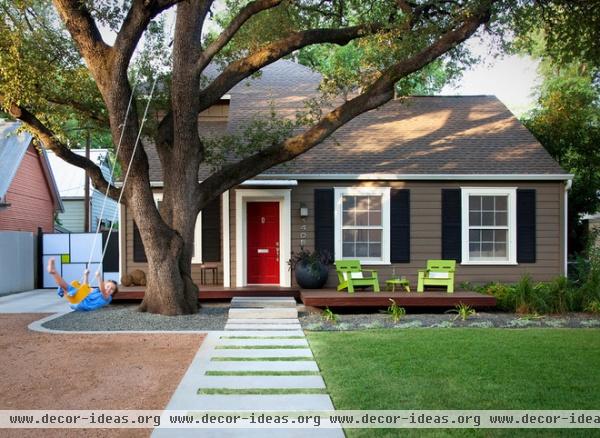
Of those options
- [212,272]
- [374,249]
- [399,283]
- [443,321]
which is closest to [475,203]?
[374,249]

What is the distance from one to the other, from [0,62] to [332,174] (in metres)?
6.70

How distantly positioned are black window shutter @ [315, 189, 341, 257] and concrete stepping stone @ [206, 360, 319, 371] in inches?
258

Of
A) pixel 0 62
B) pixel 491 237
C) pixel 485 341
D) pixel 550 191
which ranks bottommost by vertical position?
pixel 485 341

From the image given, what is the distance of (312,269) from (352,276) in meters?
0.82

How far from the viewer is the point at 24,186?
22266 mm

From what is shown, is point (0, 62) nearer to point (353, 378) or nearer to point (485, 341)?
point (353, 378)

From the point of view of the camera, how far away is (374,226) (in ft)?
45.0

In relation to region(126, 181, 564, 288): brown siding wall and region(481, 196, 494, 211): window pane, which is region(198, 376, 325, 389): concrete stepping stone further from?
region(481, 196, 494, 211): window pane

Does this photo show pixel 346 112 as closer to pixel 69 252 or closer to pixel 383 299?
pixel 383 299

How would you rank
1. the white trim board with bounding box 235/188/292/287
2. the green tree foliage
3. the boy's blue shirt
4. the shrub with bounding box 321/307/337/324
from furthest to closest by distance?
the green tree foliage, the white trim board with bounding box 235/188/292/287, the boy's blue shirt, the shrub with bounding box 321/307/337/324

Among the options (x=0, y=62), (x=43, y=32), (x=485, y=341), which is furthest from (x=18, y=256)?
(x=485, y=341)

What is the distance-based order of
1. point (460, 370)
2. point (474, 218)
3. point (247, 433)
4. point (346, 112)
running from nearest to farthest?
point (247, 433)
point (460, 370)
point (346, 112)
point (474, 218)

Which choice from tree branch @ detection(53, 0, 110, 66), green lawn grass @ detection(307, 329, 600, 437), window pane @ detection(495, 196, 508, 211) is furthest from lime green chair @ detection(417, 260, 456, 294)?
tree branch @ detection(53, 0, 110, 66)

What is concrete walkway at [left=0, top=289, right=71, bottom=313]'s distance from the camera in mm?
13078
